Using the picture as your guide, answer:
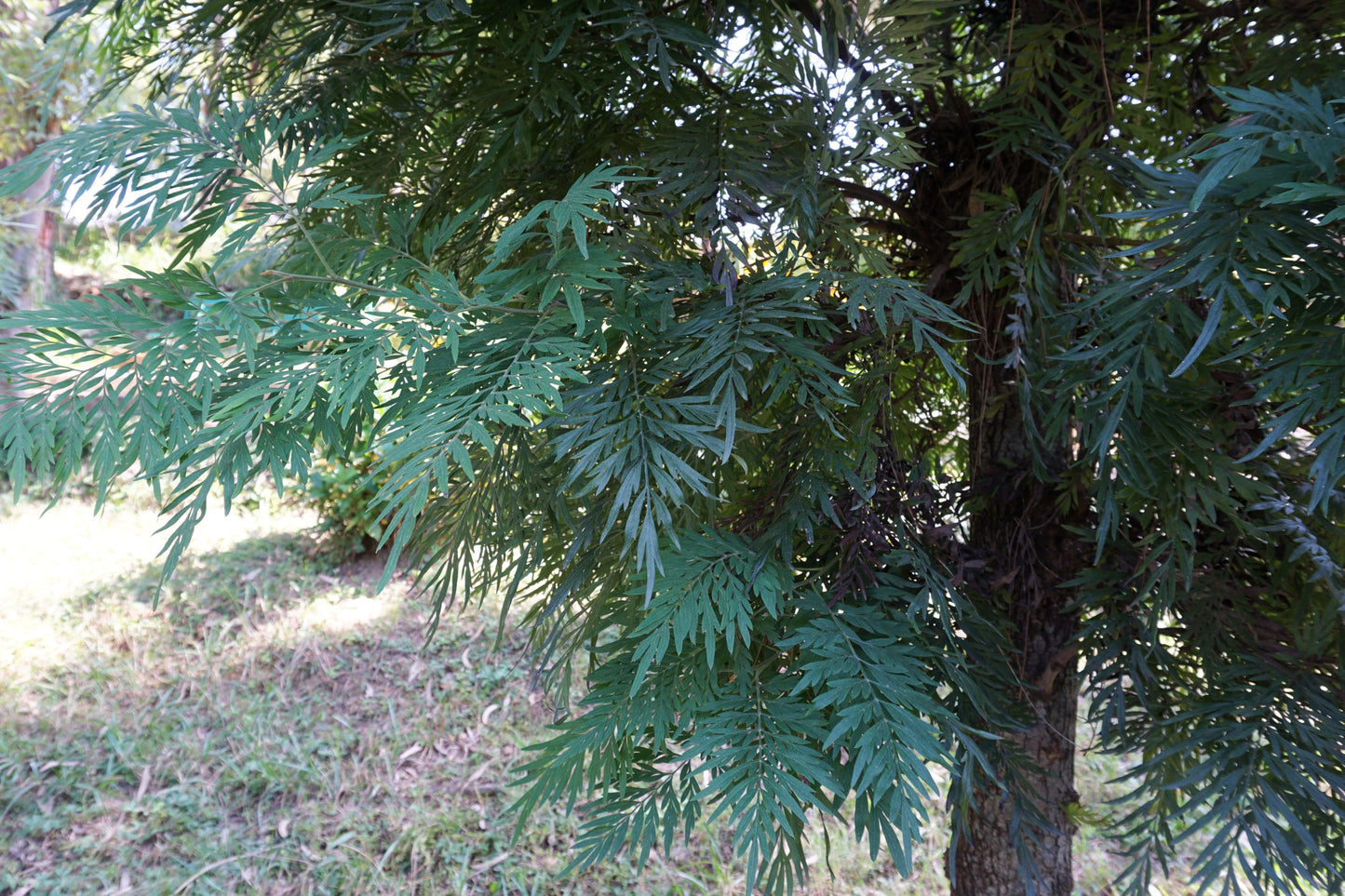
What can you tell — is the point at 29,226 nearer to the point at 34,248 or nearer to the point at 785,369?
→ the point at 34,248

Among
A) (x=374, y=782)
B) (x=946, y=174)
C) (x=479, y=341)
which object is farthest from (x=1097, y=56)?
(x=374, y=782)

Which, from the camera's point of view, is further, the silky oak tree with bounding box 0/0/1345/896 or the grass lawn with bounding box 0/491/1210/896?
the grass lawn with bounding box 0/491/1210/896

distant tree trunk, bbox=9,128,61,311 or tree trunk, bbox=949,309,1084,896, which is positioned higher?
distant tree trunk, bbox=9,128,61,311

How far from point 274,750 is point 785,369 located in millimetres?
2185

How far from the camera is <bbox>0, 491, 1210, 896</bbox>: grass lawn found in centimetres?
190

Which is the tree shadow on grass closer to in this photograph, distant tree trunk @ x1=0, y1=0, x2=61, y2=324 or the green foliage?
the green foliage

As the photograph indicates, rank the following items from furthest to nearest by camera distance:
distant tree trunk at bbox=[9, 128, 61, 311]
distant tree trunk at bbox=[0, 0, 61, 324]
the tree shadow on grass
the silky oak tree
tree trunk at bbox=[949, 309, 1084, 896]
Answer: distant tree trunk at bbox=[9, 128, 61, 311], distant tree trunk at bbox=[0, 0, 61, 324], the tree shadow on grass, tree trunk at bbox=[949, 309, 1084, 896], the silky oak tree

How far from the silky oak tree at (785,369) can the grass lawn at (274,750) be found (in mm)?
1119

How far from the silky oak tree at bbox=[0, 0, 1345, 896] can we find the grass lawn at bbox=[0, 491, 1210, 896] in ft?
3.67

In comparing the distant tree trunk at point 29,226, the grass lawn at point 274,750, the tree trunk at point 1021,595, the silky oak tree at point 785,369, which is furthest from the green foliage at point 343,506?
the tree trunk at point 1021,595

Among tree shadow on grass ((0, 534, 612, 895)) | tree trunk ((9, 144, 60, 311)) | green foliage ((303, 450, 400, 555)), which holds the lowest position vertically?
tree shadow on grass ((0, 534, 612, 895))

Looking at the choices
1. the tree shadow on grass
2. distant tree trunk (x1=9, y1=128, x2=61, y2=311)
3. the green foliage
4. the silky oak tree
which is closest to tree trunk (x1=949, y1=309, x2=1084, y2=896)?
the silky oak tree

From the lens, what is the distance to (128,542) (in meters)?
3.34

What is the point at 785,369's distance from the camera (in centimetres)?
80
